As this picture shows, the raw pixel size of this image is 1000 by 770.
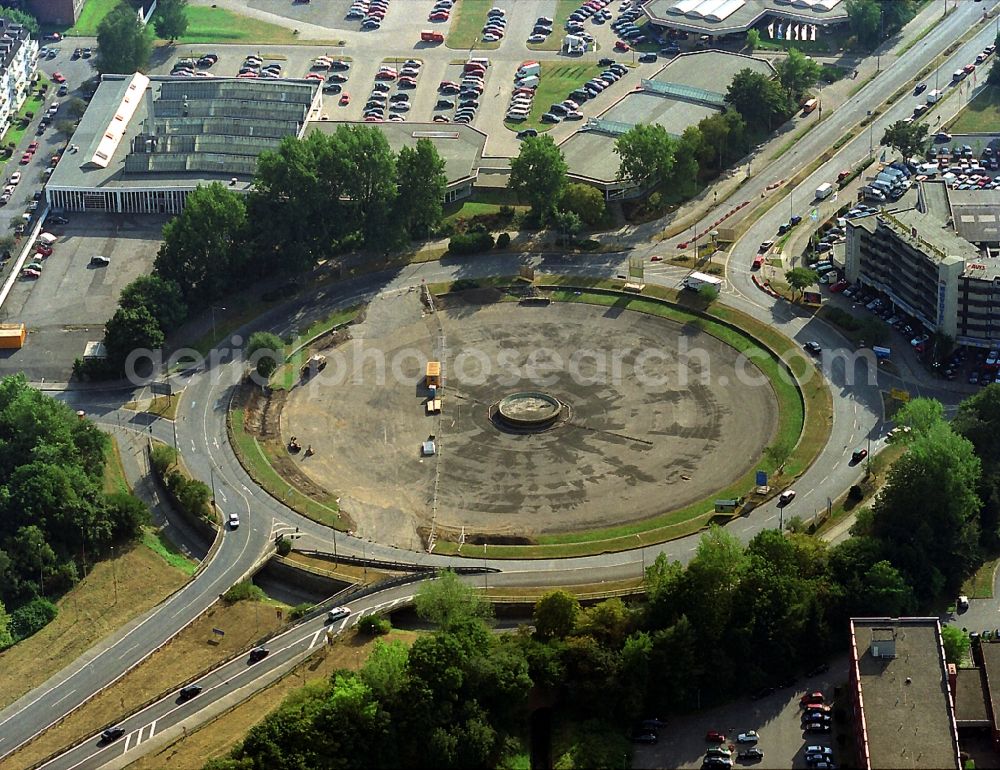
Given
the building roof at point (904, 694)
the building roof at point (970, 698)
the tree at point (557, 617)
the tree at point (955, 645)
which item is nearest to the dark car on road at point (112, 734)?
the tree at point (557, 617)

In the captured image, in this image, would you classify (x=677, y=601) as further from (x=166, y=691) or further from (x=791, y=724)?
(x=166, y=691)

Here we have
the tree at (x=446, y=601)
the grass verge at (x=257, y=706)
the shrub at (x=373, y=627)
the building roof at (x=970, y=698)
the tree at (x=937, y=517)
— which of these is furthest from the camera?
the tree at (x=937, y=517)

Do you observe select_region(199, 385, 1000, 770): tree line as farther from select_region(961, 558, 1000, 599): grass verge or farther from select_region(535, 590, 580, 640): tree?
select_region(961, 558, 1000, 599): grass verge

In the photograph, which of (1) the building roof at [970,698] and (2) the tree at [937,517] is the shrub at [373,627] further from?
(1) the building roof at [970,698]

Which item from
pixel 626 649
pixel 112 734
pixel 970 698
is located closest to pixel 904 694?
pixel 970 698

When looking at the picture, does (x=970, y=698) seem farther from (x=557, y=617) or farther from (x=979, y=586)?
(x=557, y=617)

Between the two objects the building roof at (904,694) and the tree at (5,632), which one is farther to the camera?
the tree at (5,632)

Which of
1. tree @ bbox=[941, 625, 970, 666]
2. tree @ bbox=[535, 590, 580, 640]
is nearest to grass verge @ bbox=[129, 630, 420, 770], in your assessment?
tree @ bbox=[535, 590, 580, 640]
